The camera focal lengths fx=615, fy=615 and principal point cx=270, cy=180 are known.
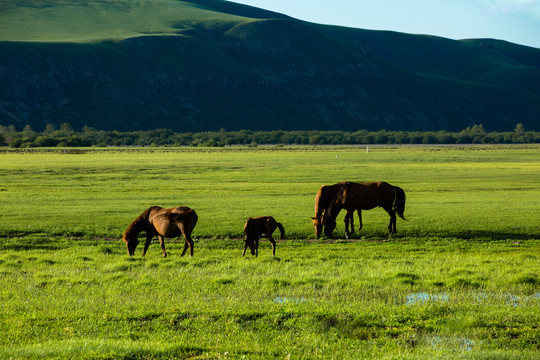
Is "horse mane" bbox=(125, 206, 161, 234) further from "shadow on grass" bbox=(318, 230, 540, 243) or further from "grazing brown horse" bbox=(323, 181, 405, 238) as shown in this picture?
"grazing brown horse" bbox=(323, 181, 405, 238)

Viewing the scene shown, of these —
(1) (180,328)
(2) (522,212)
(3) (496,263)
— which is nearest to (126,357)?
(1) (180,328)

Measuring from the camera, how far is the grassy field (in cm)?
1109

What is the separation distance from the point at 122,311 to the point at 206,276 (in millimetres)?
4154

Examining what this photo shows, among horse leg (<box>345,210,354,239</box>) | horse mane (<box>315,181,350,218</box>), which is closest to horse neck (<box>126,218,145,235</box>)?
horse mane (<box>315,181,350,218</box>)

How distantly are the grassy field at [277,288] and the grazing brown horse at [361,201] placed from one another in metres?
0.75

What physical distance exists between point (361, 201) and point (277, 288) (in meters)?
10.7

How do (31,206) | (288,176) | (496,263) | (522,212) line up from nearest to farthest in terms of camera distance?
(496,263) < (522,212) < (31,206) < (288,176)

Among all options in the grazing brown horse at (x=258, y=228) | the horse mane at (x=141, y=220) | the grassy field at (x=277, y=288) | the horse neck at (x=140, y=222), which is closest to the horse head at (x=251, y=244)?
the grazing brown horse at (x=258, y=228)

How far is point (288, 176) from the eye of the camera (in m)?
63.0

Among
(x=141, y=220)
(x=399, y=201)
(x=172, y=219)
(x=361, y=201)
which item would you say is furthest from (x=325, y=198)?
(x=141, y=220)

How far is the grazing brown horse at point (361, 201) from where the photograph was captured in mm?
25359

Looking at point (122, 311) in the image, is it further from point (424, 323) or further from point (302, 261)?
point (302, 261)

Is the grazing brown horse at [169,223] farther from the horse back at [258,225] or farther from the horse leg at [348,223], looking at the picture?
the horse leg at [348,223]

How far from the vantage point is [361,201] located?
84.6 feet
